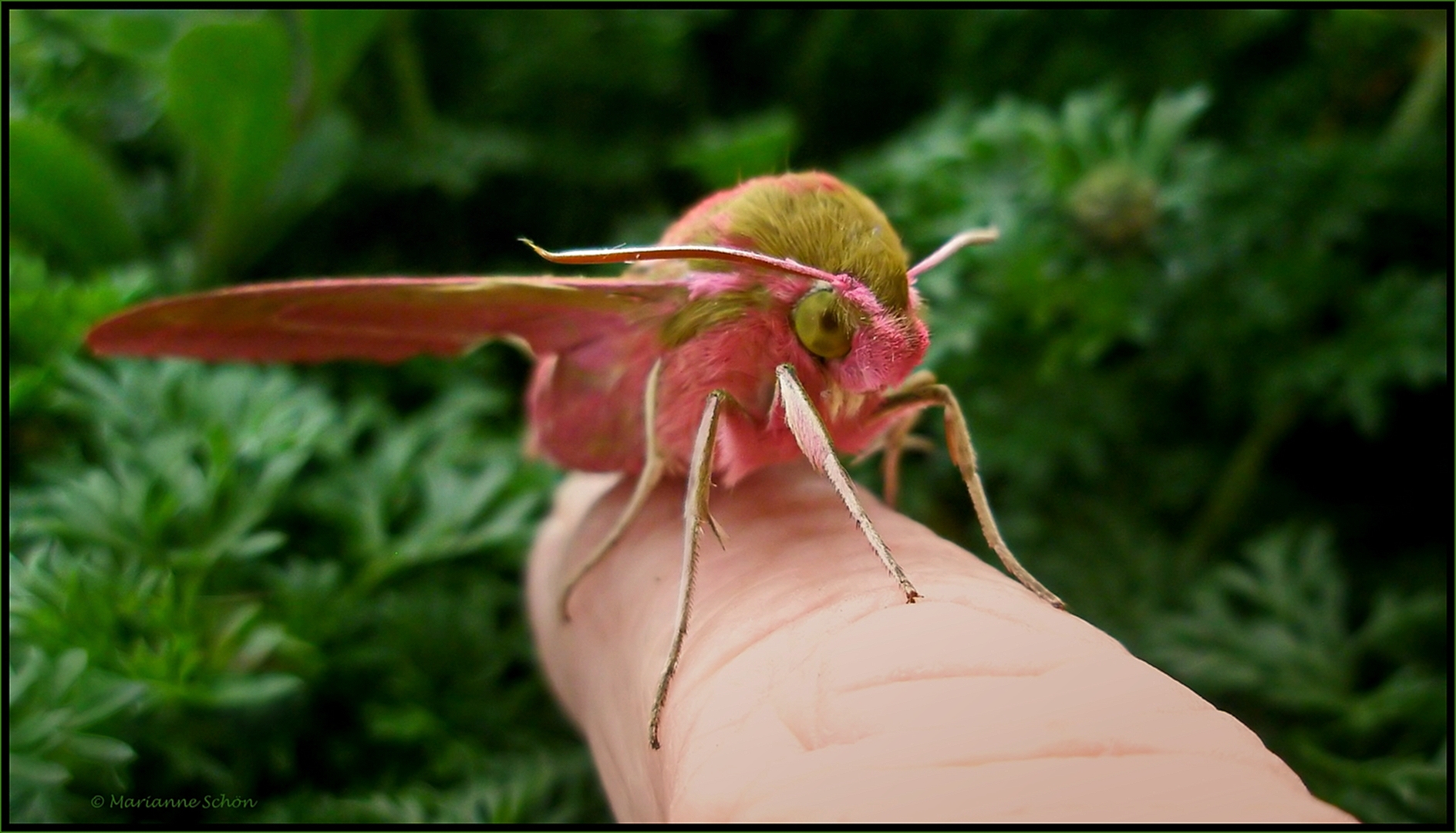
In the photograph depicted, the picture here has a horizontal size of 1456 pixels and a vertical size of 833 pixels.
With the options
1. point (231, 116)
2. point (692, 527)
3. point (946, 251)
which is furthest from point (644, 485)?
point (231, 116)

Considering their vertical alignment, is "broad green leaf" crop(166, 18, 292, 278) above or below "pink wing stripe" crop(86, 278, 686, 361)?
above

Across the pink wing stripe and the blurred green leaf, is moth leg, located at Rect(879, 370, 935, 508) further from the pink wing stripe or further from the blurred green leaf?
the blurred green leaf

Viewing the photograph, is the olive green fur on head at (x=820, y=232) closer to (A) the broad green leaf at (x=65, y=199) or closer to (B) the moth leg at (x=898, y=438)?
(B) the moth leg at (x=898, y=438)

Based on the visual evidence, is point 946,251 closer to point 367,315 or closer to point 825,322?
point 825,322

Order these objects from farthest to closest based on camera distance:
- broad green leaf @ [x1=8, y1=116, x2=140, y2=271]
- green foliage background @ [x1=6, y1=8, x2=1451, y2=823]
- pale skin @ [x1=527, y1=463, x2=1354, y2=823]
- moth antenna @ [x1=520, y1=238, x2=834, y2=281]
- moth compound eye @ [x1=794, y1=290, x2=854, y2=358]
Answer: broad green leaf @ [x1=8, y1=116, x2=140, y2=271], green foliage background @ [x1=6, y1=8, x2=1451, y2=823], moth compound eye @ [x1=794, y1=290, x2=854, y2=358], moth antenna @ [x1=520, y1=238, x2=834, y2=281], pale skin @ [x1=527, y1=463, x2=1354, y2=823]

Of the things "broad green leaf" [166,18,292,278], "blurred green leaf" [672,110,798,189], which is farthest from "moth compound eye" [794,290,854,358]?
"broad green leaf" [166,18,292,278]

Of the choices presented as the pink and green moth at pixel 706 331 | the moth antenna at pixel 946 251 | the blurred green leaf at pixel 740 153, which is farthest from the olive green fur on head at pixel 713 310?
the blurred green leaf at pixel 740 153

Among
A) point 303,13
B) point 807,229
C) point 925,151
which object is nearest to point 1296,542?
point 925,151
